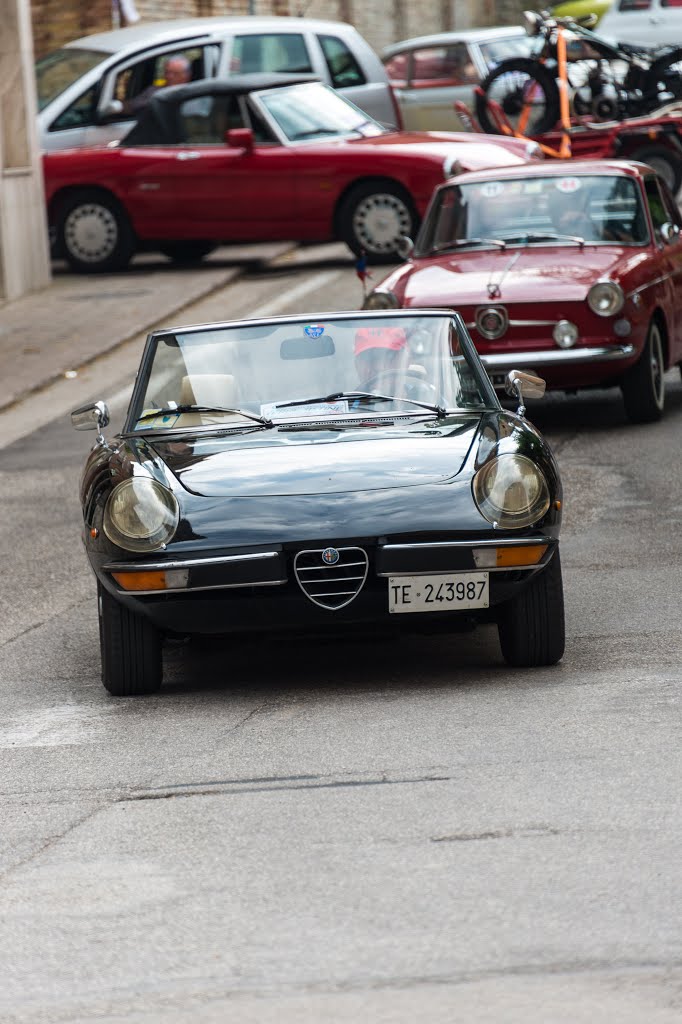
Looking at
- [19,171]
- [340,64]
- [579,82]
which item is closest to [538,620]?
[19,171]

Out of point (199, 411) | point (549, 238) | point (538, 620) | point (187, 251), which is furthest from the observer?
point (187, 251)

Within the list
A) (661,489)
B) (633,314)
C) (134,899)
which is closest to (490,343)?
(633,314)

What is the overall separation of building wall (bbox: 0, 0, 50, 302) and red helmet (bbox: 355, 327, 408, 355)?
1247 centimetres

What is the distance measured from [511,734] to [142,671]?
4.69 feet

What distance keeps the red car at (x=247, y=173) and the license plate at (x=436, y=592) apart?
13205mm

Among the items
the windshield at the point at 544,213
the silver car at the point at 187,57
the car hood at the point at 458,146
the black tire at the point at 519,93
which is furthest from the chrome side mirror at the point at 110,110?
the windshield at the point at 544,213

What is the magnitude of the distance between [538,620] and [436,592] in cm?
45

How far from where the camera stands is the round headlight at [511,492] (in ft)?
20.7

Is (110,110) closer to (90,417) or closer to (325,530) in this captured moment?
(90,417)

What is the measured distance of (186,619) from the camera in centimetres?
629

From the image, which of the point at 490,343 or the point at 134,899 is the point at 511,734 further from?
the point at 490,343

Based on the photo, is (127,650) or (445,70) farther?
(445,70)

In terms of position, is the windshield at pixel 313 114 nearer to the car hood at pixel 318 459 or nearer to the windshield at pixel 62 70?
the windshield at pixel 62 70

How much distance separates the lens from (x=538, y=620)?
6477 millimetres
